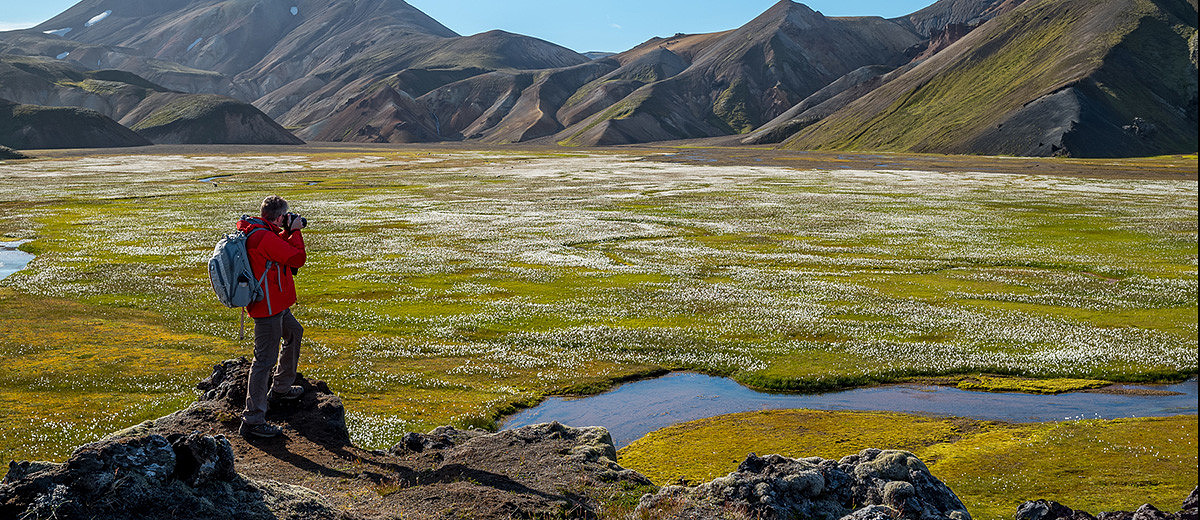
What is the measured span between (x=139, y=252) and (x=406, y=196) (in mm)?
44011

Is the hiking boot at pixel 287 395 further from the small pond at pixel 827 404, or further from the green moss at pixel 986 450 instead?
the green moss at pixel 986 450

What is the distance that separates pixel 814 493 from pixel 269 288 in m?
10.1

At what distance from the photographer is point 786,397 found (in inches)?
916

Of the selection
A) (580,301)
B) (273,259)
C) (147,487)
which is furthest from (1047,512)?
(580,301)

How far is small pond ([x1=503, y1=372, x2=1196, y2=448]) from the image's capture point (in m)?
21.1

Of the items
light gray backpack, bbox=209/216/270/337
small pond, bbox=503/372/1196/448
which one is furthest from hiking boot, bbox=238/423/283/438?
small pond, bbox=503/372/1196/448

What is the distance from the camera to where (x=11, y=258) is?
153 feet

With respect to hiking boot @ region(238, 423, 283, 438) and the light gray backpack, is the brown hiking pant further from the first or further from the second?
the light gray backpack

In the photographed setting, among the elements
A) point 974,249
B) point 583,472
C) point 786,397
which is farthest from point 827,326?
point 974,249

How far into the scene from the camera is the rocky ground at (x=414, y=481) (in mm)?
9422

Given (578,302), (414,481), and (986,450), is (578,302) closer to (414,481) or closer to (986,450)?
(986,450)

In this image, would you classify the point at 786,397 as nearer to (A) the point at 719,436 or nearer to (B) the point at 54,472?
(A) the point at 719,436

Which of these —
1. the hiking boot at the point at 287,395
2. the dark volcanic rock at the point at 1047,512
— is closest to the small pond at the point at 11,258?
the hiking boot at the point at 287,395

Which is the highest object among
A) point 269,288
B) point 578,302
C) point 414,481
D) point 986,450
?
point 269,288
